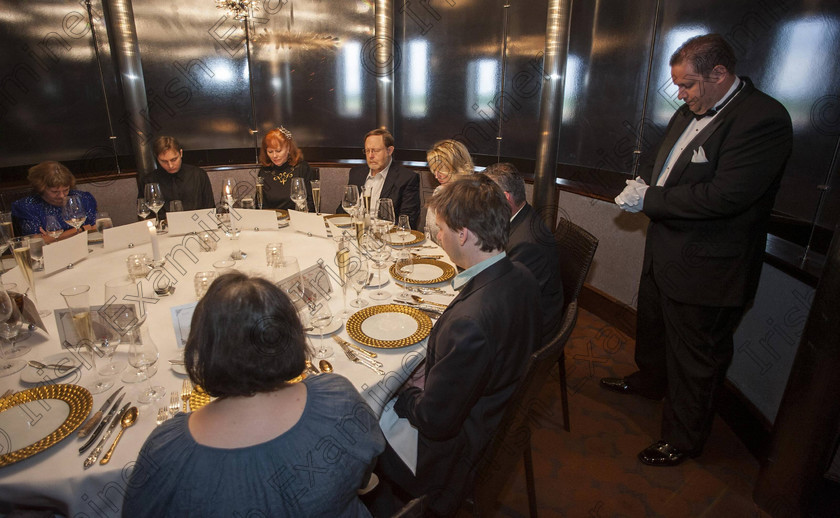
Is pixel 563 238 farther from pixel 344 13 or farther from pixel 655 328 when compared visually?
pixel 344 13

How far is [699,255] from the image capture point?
2.16 metres

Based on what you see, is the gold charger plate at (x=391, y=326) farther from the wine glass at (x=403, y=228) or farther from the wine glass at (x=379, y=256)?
the wine glass at (x=403, y=228)

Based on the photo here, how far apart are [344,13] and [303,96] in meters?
1.03

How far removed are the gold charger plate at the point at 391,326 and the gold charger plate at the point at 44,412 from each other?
2.63 feet

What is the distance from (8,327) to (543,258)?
1.94m

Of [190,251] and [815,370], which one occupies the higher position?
[190,251]

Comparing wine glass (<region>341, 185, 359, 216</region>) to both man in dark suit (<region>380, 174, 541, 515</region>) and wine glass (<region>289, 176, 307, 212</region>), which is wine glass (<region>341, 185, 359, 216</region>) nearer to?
wine glass (<region>289, 176, 307, 212</region>)

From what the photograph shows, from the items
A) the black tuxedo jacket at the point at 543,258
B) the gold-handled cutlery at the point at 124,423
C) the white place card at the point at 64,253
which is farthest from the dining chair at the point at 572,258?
the white place card at the point at 64,253

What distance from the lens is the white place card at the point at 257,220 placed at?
298cm

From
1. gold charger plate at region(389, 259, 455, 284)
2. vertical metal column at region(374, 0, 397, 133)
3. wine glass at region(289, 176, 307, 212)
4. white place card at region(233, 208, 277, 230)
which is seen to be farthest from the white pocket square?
vertical metal column at region(374, 0, 397, 133)

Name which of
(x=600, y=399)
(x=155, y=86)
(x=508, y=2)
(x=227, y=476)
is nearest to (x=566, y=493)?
(x=600, y=399)

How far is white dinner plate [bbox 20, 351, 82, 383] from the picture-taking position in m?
1.41

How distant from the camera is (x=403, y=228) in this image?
8.52 feet

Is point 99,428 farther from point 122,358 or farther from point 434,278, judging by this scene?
point 434,278
